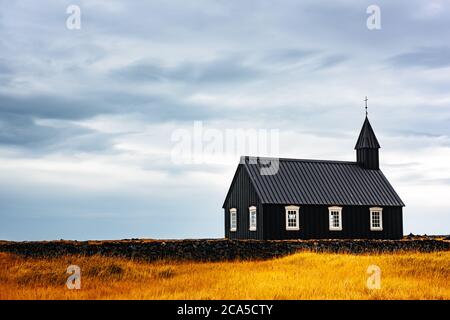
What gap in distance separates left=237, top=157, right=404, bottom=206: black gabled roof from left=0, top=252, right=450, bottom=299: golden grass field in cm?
1012

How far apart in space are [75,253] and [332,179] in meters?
21.4

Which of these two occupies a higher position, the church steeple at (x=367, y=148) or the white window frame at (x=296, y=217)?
the church steeple at (x=367, y=148)

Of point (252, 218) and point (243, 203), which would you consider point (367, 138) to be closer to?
point (243, 203)

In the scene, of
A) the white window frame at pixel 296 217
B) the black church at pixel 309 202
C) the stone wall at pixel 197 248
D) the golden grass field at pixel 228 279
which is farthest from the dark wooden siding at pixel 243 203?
the golden grass field at pixel 228 279

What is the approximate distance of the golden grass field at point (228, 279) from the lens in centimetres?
1908

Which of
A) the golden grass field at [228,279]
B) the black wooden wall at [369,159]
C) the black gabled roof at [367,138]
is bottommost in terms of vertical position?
the golden grass field at [228,279]

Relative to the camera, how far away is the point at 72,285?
71.8 feet

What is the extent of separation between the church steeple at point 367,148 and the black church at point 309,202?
87 centimetres

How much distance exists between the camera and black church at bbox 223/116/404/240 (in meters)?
40.0

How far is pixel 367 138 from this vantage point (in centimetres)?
4809

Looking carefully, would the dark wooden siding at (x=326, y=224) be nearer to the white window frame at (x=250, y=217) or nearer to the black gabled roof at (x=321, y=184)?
the black gabled roof at (x=321, y=184)

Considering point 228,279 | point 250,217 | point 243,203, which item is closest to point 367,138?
point 243,203
